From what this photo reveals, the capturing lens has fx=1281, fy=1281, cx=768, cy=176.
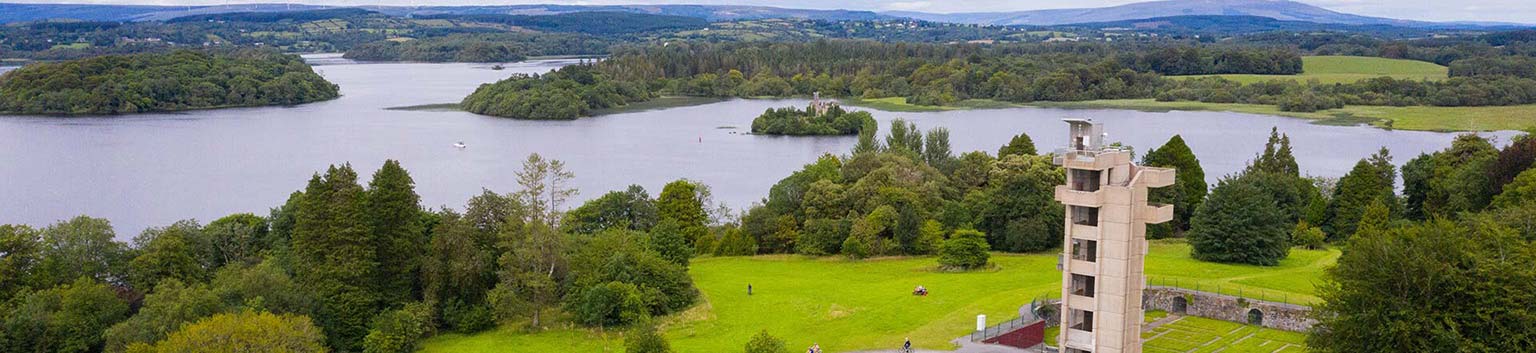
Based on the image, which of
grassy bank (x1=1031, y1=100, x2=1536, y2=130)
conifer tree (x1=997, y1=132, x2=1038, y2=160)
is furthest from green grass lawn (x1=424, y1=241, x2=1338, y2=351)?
grassy bank (x1=1031, y1=100, x2=1536, y2=130)

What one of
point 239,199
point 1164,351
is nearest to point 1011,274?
point 1164,351

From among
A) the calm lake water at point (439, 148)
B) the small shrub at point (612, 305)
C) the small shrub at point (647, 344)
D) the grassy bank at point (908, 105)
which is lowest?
the grassy bank at point (908, 105)

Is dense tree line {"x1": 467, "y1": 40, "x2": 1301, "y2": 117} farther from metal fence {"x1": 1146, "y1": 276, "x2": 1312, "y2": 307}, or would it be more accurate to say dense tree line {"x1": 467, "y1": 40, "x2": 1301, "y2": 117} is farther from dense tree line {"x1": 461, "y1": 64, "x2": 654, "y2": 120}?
metal fence {"x1": 1146, "y1": 276, "x2": 1312, "y2": 307}

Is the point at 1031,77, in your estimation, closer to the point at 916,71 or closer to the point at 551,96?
the point at 916,71

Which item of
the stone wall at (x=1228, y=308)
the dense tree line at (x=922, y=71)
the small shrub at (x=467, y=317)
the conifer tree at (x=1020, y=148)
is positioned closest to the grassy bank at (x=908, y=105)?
the dense tree line at (x=922, y=71)

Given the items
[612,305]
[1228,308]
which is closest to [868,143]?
[612,305]

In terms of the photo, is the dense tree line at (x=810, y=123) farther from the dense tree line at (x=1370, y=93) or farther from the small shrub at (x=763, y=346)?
the small shrub at (x=763, y=346)
